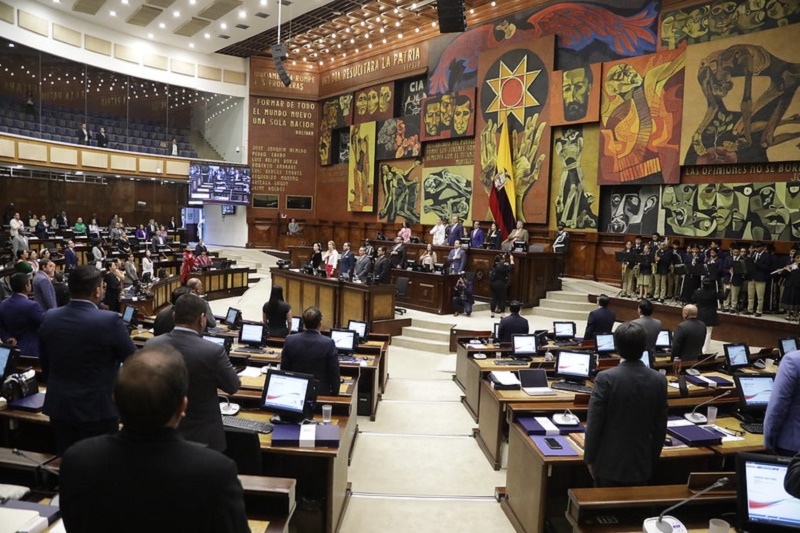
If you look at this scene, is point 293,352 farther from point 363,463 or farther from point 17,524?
point 17,524

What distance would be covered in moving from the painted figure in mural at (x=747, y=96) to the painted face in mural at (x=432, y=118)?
7.47 metres

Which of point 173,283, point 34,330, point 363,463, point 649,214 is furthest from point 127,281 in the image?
point 649,214

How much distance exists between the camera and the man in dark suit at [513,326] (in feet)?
23.9

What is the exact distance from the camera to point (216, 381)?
279cm

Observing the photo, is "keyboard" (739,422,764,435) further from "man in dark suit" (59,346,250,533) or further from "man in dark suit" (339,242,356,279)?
"man in dark suit" (339,242,356,279)

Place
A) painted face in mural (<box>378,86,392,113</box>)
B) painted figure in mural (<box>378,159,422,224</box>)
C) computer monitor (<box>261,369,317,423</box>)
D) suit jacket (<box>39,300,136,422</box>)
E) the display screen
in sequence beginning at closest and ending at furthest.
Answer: suit jacket (<box>39,300,136,422</box>), computer monitor (<box>261,369,317,423</box>), painted figure in mural (<box>378,159,422,224</box>), painted face in mural (<box>378,86,392,113</box>), the display screen

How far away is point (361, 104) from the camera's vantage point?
19.7 meters

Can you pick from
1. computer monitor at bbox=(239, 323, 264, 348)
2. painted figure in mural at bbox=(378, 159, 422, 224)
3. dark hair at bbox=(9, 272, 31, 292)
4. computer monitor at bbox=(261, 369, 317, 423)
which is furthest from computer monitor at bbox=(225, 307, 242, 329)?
painted figure in mural at bbox=(378, 159, 422, 224)

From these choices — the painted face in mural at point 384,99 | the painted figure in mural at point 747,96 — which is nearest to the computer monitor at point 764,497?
the painted figure in mural at point 747,96

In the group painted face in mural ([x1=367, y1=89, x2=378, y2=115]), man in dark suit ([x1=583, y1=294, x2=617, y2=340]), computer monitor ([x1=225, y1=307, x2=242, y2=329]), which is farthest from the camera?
painted face in mural ([x1=367, y1=89, x2=378, y2=115])

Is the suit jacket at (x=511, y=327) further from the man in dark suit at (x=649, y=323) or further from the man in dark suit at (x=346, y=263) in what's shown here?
the man in dark suit at (x=346, y=263)

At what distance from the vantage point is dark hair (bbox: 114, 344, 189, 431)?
1.32 metres

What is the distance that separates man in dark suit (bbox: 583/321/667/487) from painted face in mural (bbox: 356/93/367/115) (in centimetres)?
1766

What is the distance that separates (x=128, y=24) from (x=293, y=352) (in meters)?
17.6
